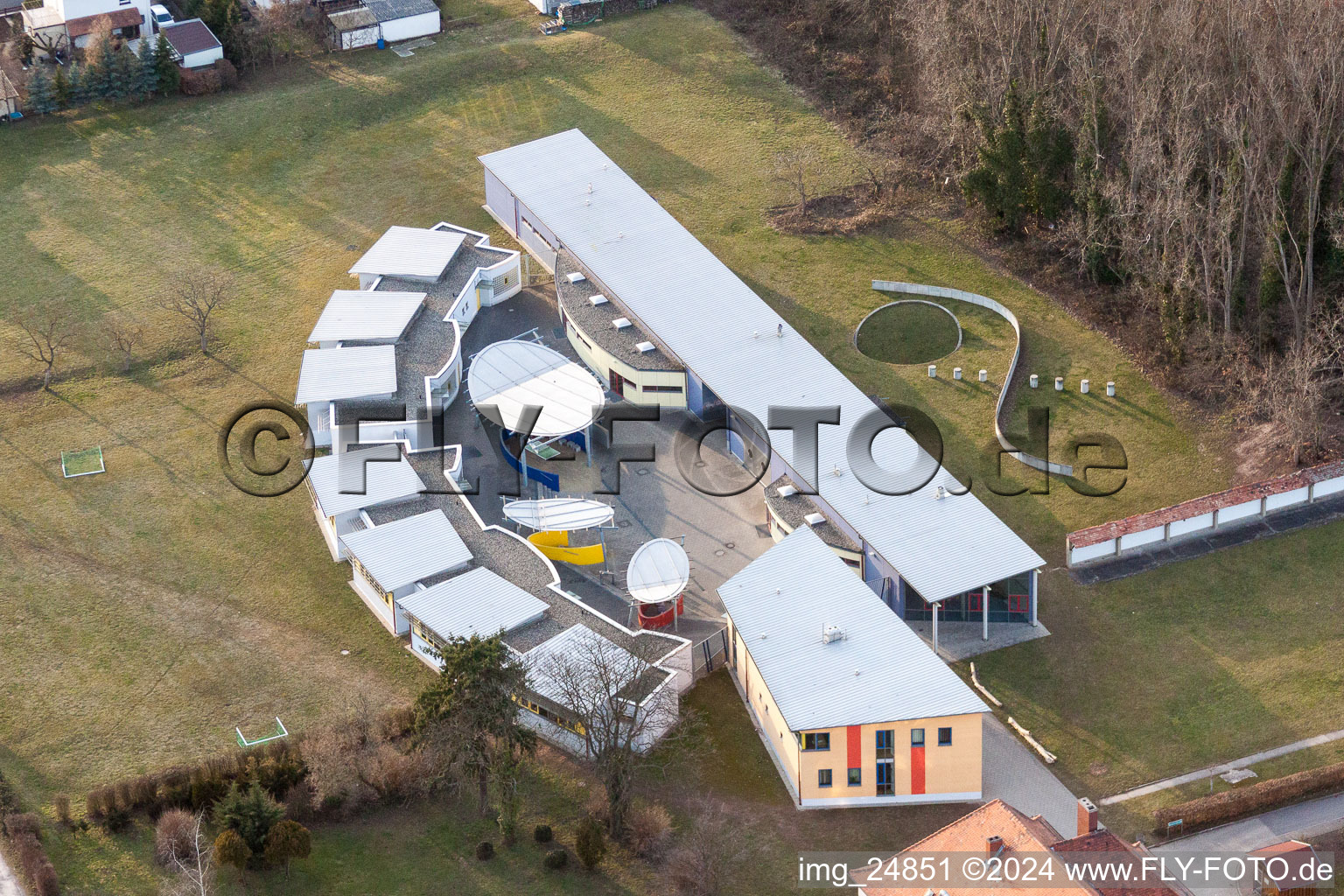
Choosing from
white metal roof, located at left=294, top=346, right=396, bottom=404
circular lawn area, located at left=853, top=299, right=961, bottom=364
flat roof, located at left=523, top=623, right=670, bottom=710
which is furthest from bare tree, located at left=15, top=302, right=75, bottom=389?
circular lawn area, located at left=853, top=299, right=961, bottom=364

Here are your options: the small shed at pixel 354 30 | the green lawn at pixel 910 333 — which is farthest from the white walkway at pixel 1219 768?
the small shed at pixel 354 30

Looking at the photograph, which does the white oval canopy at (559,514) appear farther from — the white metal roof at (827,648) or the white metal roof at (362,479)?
the white metal roof at (827,648)

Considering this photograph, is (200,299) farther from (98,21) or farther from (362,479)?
(98,21)

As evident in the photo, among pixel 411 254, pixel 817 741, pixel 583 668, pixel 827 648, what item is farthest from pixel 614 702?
pixel 411 254

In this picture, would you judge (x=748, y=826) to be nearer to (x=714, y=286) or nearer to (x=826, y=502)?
(x=826, y=502)

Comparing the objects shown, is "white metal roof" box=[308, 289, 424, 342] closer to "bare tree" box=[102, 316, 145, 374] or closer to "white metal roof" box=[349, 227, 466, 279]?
"white metal roof" box=[349, 227, 466, 279]

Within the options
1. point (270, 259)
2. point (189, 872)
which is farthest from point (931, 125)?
point (189, 872)
